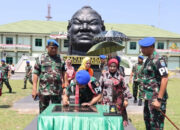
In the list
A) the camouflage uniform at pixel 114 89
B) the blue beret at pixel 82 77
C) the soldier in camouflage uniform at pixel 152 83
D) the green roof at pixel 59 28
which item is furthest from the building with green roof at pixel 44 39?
the soldier in camouflage uniform at pixel 152 83

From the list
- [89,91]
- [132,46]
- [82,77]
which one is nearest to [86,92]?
[89,91]

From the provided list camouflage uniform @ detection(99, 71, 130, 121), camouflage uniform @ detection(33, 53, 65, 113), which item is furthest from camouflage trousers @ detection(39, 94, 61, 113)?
camouflage uniform @ detection(99, 71, 130, 121)

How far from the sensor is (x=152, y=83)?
11.7ft

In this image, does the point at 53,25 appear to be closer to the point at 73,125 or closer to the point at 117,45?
the point at 117,45

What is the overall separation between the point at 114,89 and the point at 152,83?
99 cm

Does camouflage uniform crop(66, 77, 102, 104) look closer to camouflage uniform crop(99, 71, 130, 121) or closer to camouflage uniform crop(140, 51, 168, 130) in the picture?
camouflage uniform crop(99, 71, 130, 121)

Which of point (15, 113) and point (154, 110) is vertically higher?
point (154, 110)

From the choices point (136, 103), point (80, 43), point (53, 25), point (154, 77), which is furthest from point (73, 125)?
point (53, 25)

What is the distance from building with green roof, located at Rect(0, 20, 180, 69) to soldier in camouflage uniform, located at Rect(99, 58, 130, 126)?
1145 inches

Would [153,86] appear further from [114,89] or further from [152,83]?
[114,89]

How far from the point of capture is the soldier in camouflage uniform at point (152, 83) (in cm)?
349

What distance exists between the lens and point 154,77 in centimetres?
357

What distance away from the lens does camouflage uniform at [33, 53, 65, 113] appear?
4.43 meters

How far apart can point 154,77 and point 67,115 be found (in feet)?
4.56
